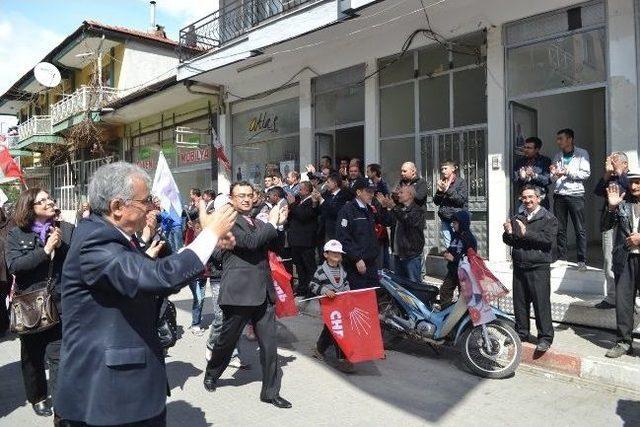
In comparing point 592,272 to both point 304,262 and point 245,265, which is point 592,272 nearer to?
point 304,262

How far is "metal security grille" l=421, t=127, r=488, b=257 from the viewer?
8.98 m

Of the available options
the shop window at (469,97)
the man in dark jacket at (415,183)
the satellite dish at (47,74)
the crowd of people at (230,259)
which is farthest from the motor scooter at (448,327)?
the satellite dish at (47,74)

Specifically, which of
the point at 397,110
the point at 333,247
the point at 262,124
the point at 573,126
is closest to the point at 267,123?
the point at 262,124

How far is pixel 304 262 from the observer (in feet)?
28.2

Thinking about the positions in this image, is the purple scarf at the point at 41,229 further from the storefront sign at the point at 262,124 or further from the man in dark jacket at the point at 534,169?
the storefront sign at the point at 262,124

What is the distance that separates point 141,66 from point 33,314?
19740 mm

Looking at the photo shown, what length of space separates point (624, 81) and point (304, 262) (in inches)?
211

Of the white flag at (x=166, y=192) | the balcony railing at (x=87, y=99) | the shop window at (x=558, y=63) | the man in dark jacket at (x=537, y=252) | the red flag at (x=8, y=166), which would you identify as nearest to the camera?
the man in dark jacket at (x=537, y=252)

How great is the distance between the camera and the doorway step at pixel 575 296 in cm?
618

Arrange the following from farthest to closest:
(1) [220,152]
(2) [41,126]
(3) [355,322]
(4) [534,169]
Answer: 1. (2) [41,126]
2. (1) [220,152]
3. (4) [534,169]
4. (3) [355,322]

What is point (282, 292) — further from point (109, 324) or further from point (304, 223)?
point (109, 324)

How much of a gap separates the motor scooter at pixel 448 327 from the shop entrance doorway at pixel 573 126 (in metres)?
3.55

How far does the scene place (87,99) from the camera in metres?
20.9

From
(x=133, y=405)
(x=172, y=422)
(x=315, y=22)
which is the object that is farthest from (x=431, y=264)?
(x=133, y=405)
